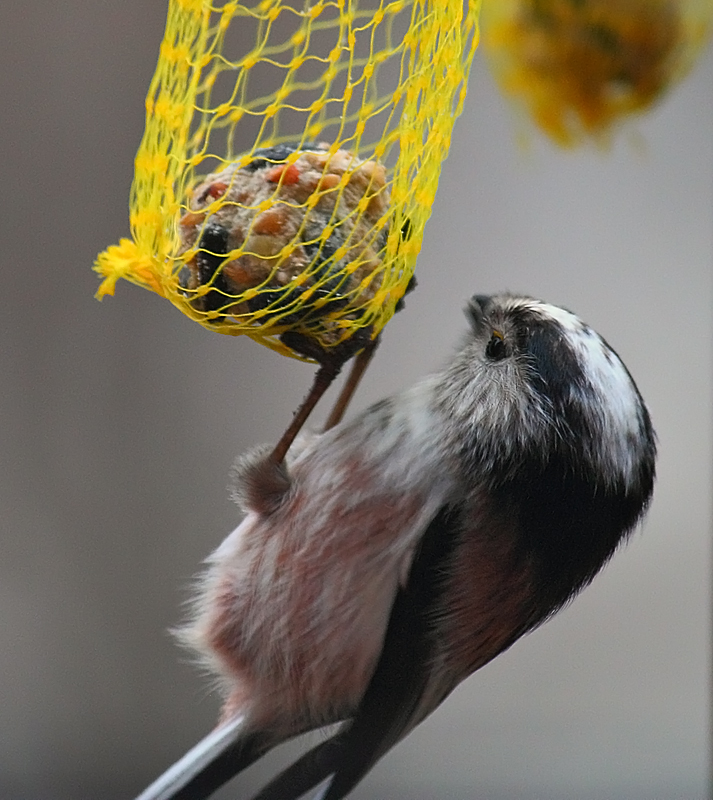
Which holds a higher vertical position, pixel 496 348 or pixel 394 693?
pixel 496 348

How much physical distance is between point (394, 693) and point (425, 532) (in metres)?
0.12

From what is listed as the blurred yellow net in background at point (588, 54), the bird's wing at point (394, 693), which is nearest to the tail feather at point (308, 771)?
the bird's wing at point (394, 693)

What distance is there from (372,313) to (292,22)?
0.96ft

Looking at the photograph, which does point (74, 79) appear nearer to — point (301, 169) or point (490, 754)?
point (301, 169)

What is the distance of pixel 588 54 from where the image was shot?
2.04ft

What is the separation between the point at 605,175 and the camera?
651 millimetres

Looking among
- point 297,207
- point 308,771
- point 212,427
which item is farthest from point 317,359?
point 308,771

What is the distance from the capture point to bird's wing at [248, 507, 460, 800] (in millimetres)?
543

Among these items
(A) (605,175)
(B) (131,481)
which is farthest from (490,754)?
(A) (605,175)

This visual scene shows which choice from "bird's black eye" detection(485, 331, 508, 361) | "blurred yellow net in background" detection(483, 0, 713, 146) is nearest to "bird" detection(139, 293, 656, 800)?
"bird's black eye" detection(485, 331, 508, 361)

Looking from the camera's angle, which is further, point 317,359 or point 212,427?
point 212,427

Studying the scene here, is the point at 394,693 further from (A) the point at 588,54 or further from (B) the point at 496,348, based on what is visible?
(A) the point at 588,54

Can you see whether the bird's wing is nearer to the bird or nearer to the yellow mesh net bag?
the bird

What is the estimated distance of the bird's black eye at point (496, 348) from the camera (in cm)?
54
